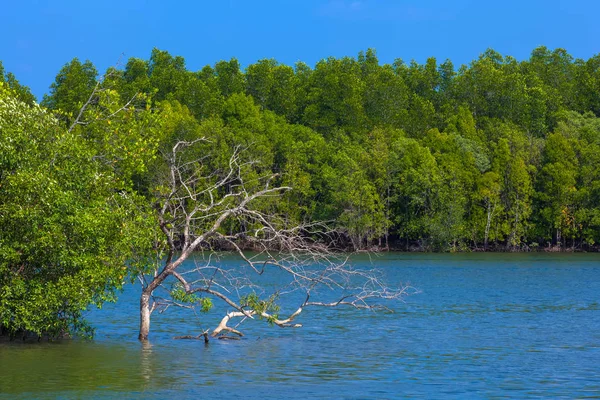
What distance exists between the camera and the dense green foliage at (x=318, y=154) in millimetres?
28672

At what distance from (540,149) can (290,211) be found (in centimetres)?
3570

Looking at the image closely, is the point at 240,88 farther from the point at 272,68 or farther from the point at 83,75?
the point at 83,75

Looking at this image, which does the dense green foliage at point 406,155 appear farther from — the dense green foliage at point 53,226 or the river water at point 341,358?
the dense green foliage at point 53,226

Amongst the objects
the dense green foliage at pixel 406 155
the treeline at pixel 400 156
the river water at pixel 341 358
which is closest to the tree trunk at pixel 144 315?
the river water at pixel 341 358

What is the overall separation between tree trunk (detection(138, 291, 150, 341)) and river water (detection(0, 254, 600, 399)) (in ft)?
1.47

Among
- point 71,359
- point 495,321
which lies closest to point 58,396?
point 71,359

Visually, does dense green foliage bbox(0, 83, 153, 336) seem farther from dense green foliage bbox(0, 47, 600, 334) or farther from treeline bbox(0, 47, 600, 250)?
treeline bbox(0, 47, 600, 250)

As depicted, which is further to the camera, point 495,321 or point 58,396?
point 495,321

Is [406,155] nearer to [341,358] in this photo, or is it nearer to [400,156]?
[400,156]

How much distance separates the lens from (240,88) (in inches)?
6102

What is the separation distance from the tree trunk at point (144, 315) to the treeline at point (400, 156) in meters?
66.9

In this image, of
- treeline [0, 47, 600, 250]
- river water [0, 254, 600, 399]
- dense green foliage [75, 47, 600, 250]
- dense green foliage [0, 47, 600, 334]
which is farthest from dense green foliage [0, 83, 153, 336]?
dense green foliage [75, 47, 600, 250]

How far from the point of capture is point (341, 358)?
3066 cm

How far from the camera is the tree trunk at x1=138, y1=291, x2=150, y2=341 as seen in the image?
31109 mm
